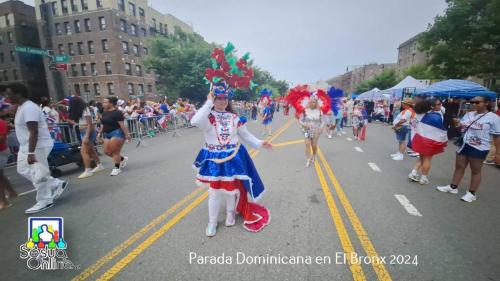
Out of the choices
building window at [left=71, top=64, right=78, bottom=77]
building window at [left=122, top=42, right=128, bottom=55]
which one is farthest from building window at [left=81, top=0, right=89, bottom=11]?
building window at [left=71, top=64, right=78, bottom=77]

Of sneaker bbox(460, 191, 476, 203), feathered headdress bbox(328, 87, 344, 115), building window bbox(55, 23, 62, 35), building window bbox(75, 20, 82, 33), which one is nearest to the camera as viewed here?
sneaker bbox(460, 191, 476, 203)

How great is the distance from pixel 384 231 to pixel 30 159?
5.34 m

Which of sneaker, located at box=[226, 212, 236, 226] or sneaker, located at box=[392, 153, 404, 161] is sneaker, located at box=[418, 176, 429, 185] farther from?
sneaker, located at box=[226, 212, 236, 226]

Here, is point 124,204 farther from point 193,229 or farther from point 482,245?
point 482,245

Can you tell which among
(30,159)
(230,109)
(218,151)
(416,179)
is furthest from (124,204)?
(416,179)

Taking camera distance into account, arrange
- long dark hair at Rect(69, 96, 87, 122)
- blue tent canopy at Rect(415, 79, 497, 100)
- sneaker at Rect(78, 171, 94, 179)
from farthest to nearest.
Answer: blue tent canopy at Rect(415, 79, 497, 100) → long dark hair at Rect(69, 96, 87, 122) → sneaker at Rect(78, 171, 94, 179)

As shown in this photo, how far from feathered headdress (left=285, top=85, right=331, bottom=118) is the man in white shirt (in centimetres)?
550

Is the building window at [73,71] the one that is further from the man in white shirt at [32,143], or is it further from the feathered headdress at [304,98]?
the feathered headdress at [304,98]

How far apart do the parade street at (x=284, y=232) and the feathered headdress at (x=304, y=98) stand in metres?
2.03

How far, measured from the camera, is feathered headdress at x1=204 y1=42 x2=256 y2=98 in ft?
10.6

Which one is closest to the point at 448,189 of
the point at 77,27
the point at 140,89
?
the point at 140,89

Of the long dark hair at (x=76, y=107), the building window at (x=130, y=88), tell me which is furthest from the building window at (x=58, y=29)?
the long dark hair at (x=76, y=107)

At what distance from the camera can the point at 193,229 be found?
3352 mm

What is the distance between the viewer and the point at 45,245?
2.87 metres
